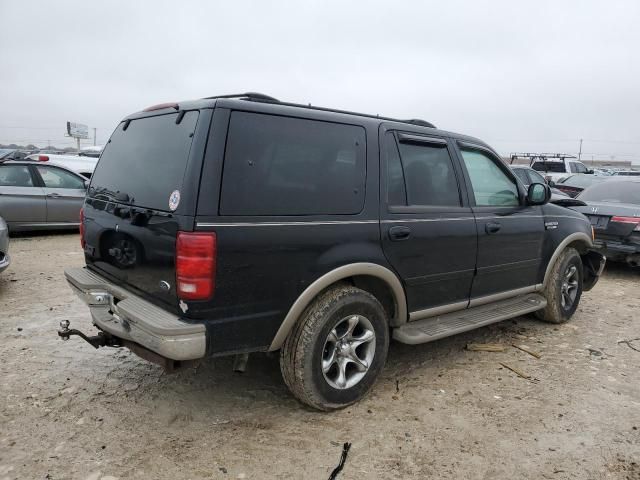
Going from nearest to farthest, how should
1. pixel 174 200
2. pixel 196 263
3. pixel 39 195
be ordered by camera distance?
1. pixel 196 263
2. pixel 174 200
3. pixel 39 195

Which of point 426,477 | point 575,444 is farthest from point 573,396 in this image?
point 426,477

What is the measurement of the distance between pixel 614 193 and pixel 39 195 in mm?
10098

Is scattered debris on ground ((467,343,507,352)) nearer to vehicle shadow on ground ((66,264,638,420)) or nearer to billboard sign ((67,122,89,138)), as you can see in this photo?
vehicle shadow on ground ((66,264,638,420))

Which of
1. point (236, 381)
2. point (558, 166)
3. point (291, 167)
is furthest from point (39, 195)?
point (558, 166)

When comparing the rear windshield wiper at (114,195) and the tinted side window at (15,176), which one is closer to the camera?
the rear windshield wiper at (114,195)

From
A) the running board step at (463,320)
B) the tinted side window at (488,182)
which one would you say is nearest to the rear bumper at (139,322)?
the running board step at (463,320)

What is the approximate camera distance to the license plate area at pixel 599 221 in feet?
24.8

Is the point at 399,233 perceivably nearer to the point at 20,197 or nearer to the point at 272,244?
the point at 272,244

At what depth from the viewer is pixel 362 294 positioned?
130 inches

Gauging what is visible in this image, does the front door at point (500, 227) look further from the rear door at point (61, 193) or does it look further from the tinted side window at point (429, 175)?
the rear door at point (61, 193)

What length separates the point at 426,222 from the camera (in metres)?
3.66

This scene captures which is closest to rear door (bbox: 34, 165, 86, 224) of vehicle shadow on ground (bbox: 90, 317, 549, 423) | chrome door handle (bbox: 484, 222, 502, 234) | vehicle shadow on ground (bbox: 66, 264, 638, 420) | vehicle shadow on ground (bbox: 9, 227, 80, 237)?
vehicle shadow on ground (bbox: 9, 227, 80, 237)

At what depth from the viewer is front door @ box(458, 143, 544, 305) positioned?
13.7 feet

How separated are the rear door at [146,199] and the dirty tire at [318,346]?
768mm
